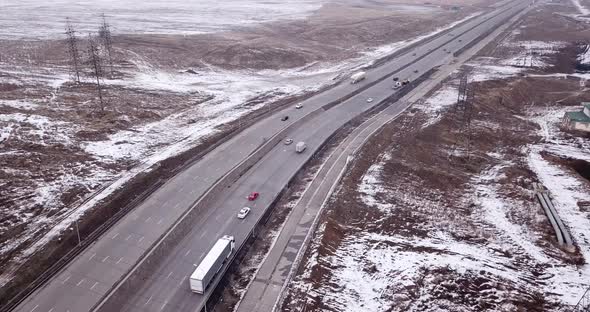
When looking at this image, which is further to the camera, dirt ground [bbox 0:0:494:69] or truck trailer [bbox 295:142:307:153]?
dirt ground [bbox 0:0:494:69]

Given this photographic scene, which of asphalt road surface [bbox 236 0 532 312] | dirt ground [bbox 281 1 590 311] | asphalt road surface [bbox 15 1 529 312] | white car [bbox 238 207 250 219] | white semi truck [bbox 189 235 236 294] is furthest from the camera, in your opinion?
white car [bbox 238 207 250 219]

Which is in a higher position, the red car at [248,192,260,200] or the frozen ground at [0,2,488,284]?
the frozen ground at [0,2,488,284]

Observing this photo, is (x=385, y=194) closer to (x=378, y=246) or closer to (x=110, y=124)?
(x=378, y=246)

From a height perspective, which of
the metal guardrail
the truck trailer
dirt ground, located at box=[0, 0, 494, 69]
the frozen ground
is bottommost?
the metal guardrail

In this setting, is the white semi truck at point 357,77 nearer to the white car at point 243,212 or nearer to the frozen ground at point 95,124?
the frozen ground at point 95,124

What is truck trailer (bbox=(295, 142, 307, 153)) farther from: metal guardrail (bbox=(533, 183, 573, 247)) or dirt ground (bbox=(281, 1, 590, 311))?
metal guardrail (bbox=(533, 183, 573, 247))

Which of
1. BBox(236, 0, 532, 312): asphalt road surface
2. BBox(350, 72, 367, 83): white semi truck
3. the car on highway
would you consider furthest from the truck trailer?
BBox(350, 72, 367, 83): white semi truck

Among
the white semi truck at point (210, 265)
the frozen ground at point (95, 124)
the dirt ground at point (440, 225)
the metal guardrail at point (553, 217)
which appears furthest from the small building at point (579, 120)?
the white semi truck at point (210, 265)
